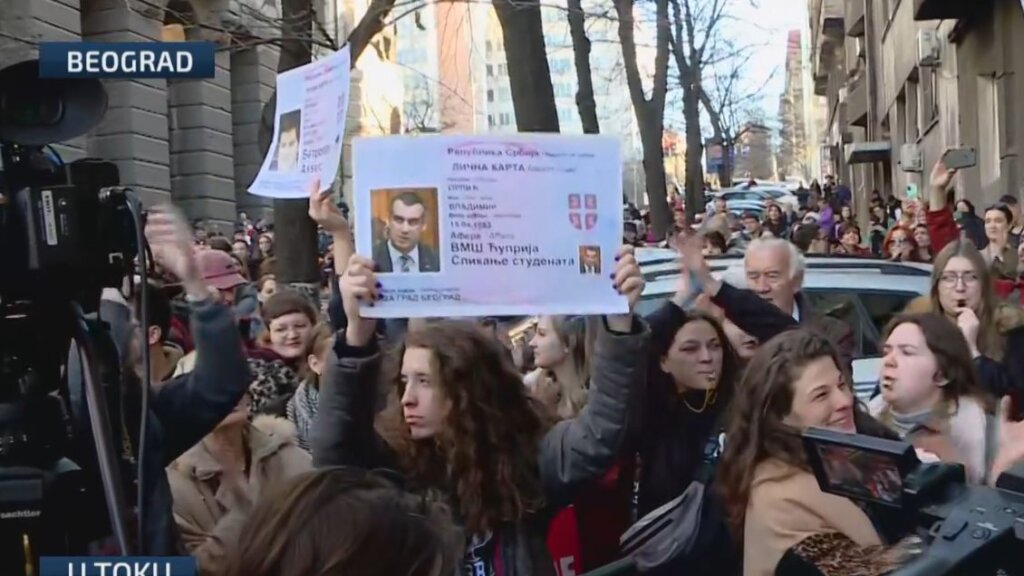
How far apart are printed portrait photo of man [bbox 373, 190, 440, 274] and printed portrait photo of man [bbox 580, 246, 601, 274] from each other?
366 mm

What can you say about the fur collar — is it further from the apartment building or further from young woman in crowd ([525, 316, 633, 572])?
the apartment building

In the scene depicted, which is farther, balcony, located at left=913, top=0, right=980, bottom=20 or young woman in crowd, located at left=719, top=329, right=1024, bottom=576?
balcony, located at left=913, top=0, right=980, bottom=20

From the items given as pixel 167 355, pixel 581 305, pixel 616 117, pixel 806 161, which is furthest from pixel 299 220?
pixel 806 161

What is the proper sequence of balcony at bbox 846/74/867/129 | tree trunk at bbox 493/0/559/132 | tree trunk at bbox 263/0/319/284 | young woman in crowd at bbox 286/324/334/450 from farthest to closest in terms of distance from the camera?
balcony at bbox 846/74/867/129 → tree trunk at bbox 263/0/319/284 → tree trunk at bbox 493/0/559/132 → young woman in crowd at bbox 286/324/334/450

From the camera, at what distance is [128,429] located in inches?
125

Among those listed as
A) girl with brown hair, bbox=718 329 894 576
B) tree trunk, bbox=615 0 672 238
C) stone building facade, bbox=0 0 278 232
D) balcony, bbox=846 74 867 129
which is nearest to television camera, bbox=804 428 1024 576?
girl with brown hair, bbox=718 329 894 576

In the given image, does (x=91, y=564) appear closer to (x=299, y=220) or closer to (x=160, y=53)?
(x=160, y=53)

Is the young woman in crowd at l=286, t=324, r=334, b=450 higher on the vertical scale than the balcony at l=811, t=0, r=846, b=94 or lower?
lower

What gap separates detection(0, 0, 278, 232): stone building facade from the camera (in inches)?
850

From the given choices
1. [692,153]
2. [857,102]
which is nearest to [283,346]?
[692,153]

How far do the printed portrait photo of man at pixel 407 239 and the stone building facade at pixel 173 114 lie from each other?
15.5 m

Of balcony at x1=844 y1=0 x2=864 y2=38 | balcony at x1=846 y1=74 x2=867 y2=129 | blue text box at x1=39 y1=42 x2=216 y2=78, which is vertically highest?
balcony at x1=844 y1=0 x2=864 y2=38

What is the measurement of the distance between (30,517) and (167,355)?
9.16 ft
